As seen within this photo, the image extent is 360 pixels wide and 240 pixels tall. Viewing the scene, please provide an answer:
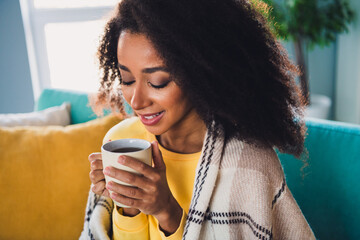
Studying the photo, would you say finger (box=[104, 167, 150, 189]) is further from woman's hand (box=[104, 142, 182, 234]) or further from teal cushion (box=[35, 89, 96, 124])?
teal cushion (box=[35, 89, 96, 124])

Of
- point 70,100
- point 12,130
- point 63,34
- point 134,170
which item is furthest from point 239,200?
point 63,34

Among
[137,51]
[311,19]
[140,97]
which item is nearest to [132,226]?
[140,97]

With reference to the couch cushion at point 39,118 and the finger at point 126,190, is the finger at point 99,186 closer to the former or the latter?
the finger at point 126,190

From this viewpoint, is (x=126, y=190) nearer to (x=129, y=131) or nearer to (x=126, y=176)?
(x=126, y=176)

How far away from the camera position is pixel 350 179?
982 mm

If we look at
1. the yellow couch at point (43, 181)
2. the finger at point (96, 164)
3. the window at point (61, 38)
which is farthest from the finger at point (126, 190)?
the window at point (61, 38)

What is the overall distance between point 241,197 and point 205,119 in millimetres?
235

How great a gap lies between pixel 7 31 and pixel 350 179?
94.6 inches

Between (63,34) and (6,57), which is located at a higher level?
(63,34)

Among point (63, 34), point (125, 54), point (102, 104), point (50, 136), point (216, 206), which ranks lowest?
point (216, 206)

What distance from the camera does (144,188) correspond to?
69 cm

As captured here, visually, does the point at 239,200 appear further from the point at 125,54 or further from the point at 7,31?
the point at 7,31

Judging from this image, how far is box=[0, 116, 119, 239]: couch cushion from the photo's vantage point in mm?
1173

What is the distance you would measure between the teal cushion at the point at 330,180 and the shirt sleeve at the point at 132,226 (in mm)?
550
